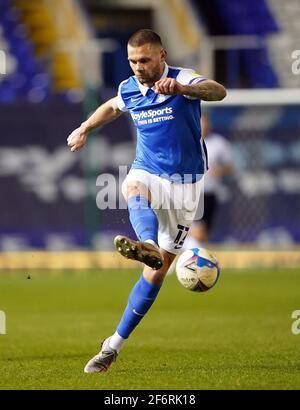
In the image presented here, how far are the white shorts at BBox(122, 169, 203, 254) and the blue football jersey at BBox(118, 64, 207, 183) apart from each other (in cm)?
6

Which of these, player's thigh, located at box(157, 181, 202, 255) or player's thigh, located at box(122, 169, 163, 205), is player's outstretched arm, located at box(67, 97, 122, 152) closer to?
player's thigh, located at box(122, 169, 163, 205)

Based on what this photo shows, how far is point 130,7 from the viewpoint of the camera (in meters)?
26.0

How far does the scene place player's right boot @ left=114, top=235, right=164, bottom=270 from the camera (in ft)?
22.0

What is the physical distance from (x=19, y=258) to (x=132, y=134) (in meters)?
2.65

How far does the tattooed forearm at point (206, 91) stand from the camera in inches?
278

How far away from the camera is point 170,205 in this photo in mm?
7680

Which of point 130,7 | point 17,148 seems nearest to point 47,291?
point 17,148

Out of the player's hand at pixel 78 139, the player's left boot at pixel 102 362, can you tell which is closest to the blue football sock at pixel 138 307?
the player's left boot at pixel 102 362

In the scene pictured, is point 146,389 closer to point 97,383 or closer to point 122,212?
point 97,383

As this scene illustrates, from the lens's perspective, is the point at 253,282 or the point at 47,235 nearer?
the point at 253,282

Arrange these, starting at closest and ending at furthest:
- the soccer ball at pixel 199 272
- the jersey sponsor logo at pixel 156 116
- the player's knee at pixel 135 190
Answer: the player's knee at pixel 135 190 < the jersey sponsor logo at pixel 156 116 < the soccer ball at pixel 199 272
